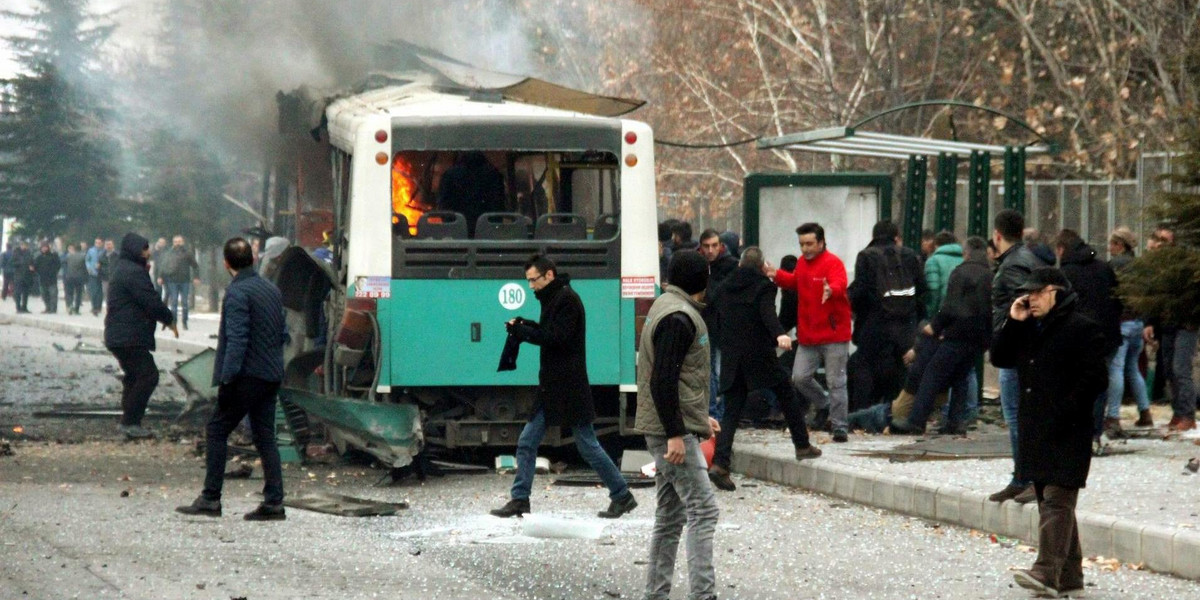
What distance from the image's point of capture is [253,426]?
1011 cm

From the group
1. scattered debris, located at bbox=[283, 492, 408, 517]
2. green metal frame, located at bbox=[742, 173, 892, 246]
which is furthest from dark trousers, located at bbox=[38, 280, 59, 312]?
scattered debris, located at bbox=[283, 492, 408, 517]

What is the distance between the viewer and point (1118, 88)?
23500mm

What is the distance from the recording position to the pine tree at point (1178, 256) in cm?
890

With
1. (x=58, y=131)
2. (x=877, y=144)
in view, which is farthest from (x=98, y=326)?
(x=877, y=144)

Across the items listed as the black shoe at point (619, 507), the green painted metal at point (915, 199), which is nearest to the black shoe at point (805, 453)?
the black shoe at point (619, 507)

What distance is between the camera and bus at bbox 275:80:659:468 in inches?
482

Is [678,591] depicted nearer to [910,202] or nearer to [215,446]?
[215,446]

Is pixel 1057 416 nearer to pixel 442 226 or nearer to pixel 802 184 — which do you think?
pixel 442 226

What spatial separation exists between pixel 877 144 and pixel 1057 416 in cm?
841

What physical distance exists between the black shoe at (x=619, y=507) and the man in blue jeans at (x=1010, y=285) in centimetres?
200

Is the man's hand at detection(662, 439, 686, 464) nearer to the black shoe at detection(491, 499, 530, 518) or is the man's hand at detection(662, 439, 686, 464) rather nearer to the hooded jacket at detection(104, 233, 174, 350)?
the black shoe at detection(491, 499, 530, 518)

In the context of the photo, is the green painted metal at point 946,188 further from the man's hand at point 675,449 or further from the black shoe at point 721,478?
the man's hand at point 675,449

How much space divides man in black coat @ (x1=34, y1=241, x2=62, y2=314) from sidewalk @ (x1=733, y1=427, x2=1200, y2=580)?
29.7m

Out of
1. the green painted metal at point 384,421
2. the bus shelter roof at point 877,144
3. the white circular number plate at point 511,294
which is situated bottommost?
the green painted metal at point 384,421
